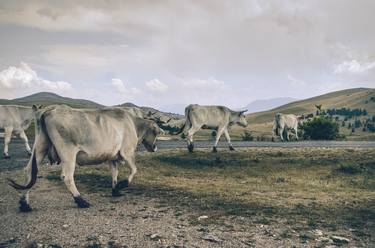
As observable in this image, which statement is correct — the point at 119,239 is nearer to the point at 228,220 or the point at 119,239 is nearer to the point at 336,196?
the point at 228,220

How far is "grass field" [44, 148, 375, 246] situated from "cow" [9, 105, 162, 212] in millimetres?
2124

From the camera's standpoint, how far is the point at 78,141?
9398mm

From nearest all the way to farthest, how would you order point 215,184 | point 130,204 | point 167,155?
point 130,204 < point 215,184 < point 167,155

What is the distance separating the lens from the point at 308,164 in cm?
1792

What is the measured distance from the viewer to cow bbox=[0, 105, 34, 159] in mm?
20500

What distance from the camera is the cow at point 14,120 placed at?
2050cm

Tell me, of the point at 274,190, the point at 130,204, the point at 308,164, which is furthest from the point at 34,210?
the point at 308,164

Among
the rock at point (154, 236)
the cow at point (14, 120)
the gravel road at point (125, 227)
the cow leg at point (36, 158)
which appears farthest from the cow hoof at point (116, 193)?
the cow at point (14, 120)

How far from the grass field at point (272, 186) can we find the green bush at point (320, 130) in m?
16.5

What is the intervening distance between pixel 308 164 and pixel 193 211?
10477mm

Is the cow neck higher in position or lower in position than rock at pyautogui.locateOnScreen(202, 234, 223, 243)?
higher

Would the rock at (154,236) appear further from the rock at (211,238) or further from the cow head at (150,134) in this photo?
the cow head at (150,134)

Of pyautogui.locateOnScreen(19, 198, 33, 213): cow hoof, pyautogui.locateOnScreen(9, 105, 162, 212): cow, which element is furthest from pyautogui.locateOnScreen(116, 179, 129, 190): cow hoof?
pyautogui.locateOnScreen(19, 198, 33, 213): cow hoof

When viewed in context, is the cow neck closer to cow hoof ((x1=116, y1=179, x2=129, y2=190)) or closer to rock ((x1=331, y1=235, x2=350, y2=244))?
cow hoof ((x1=116, y1=179, x2=129, y2=190))
